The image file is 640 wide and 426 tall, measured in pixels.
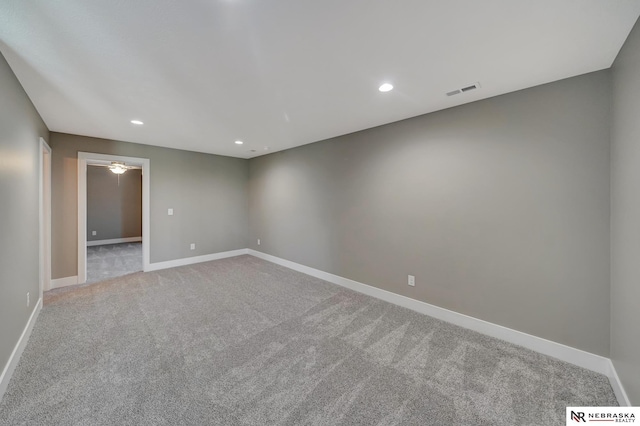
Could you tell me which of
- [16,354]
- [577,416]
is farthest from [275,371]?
[16,354]

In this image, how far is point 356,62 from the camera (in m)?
1.88

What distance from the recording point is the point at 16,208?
7.15ft

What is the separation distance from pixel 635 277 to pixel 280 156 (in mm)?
4871

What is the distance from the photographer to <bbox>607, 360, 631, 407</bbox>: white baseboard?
1.60 m

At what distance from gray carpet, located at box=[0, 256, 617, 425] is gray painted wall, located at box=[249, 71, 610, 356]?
43 cm

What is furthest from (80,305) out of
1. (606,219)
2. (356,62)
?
(606,219)

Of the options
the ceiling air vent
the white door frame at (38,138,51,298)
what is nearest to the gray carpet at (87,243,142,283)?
the white door frame at (38,138,51,298)

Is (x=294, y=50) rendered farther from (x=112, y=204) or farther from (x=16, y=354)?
(x=112, y=204)

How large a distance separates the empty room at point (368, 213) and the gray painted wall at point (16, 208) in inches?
1.4

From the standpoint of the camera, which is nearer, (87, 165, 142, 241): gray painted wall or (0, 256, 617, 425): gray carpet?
(0, 256, 617, 425): gray carpet

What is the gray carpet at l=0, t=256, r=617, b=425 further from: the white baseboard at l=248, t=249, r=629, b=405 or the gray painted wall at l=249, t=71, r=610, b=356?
the gray painted wall at l=249, t=71, r=610, b=356

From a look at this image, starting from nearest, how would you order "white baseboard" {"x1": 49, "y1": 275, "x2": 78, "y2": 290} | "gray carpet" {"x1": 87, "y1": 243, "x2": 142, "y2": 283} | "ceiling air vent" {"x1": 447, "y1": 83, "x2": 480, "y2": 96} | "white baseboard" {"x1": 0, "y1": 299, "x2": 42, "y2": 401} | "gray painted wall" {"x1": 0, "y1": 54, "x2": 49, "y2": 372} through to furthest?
"white baseboard" {"x1": 0, "y1": 299, "x2": 42, "y2": 401} < "gray painted wall" {"x1": 0, "y1": 54, "x2": 49, "y2": 372} < "ceiling air vent" {"x1": 447, "y1": 83, "x2": 480, "y2": 96} < "white baseboard" {"x1": 49, "y1": 275, "x2": 78, "y2": 290} < "gray carpet" {"x1": 87, "y1": 243, "x2": 142, "y2": 283}

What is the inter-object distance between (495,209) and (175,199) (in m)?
5.44

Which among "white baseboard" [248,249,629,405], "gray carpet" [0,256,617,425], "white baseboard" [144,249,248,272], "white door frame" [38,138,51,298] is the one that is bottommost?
"gray carpet" [0,256,617,425]
